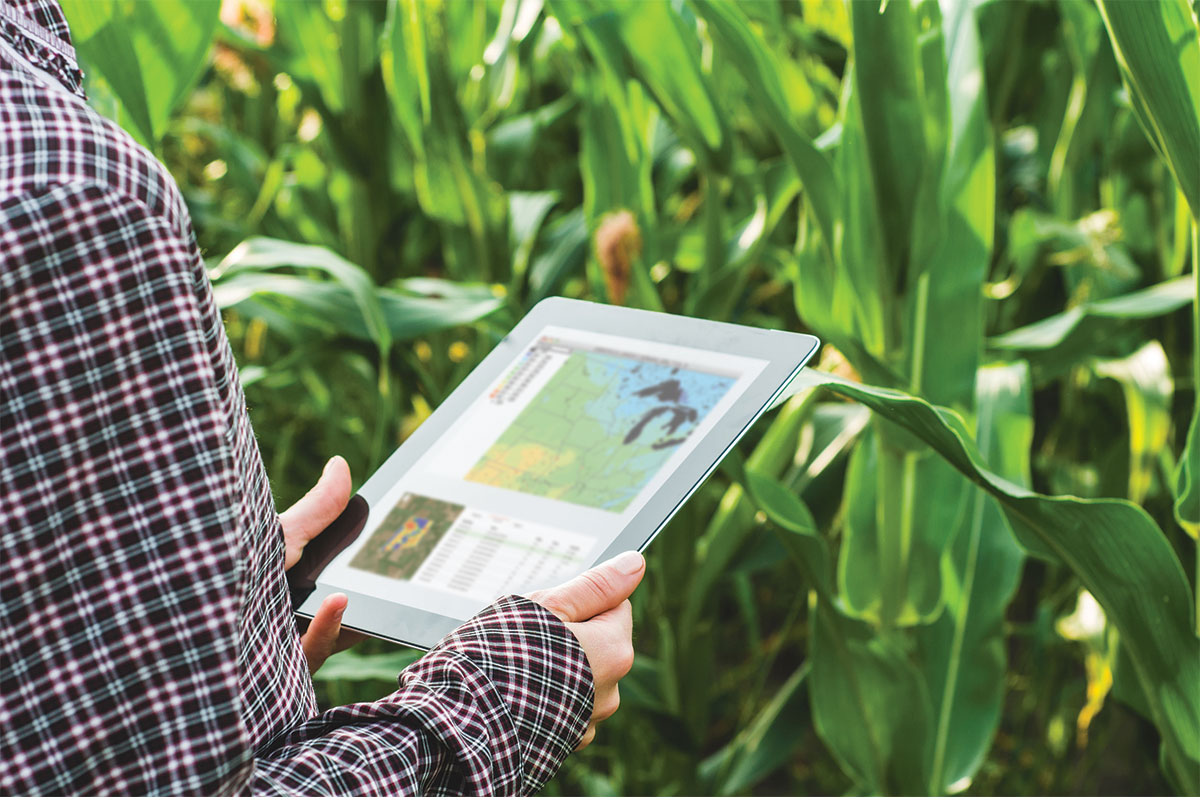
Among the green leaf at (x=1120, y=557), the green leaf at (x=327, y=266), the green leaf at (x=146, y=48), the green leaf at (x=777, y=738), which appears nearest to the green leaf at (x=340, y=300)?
the green leaf at (x=327, y=266)

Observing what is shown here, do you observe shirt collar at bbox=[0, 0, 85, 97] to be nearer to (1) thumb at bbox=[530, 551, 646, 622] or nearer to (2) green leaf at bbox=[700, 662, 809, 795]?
(1) thumb at bbox=[530, 551, 646, 622]

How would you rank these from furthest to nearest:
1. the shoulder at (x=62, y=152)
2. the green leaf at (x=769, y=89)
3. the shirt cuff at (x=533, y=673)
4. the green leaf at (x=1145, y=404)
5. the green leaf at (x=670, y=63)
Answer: the green leaf at (x=1145, y=404)
the green leaf at (x=670, y=63)
the green leaf at (x=769, y=89)
the shirt cuff at (x=533, y=673)
the shoulder at (x=62, y=152)

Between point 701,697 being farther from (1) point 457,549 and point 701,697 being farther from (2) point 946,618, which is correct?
(1) point 457,549

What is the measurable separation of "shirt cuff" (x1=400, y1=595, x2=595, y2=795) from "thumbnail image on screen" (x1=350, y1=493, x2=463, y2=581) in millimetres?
124

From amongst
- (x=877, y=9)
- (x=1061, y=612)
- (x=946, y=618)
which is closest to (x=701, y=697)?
(x=946, y=618)

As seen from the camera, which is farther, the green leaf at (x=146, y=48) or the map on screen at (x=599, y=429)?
the green leaf at (x=146, y=48)

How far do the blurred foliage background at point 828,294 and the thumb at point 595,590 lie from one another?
16cm

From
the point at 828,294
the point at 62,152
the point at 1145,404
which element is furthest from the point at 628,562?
the point at 1145,404

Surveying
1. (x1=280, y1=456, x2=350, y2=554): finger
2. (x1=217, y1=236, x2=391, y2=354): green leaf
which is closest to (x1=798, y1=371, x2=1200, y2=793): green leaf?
(x1=280, y1=456, x2=350, y2=554): finger

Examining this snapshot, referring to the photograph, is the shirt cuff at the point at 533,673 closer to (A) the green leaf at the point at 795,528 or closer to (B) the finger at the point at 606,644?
(B) the finger at the point at 606,644

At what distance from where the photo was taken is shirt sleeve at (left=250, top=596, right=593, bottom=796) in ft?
1.24

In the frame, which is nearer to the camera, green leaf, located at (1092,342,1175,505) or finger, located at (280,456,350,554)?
finger, located at (280,456,350,554)

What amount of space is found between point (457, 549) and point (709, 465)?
0.45 feet

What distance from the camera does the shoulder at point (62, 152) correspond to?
1.00ft
